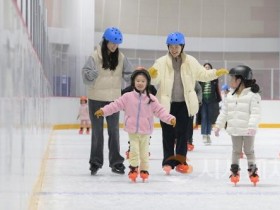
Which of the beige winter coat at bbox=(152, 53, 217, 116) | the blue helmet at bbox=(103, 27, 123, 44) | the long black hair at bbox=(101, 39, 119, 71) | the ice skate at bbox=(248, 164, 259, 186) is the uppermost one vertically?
the blue helmet at bbox=(103, 27, 123, 44)

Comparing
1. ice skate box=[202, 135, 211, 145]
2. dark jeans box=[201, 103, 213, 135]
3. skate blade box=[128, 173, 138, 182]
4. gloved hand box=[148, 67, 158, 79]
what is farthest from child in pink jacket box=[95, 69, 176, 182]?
ice skate box=[202, 135, 211, 145]

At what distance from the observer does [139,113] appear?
6422 millimetres

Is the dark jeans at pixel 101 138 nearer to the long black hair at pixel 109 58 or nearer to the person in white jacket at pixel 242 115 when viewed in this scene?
A: the long black hair at pixel 109 58

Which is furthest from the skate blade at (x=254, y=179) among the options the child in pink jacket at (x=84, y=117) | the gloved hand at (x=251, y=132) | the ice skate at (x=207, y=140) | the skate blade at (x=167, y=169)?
the child in pink jacket at (x=84, y=117)

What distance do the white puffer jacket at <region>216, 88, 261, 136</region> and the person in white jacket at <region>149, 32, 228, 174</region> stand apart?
3.63ft

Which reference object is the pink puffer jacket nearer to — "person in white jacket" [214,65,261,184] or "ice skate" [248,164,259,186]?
"person in white jacket" [214,65,261,184]

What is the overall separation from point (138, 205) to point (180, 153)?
2606 millimetres

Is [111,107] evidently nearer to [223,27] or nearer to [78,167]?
[78,167]

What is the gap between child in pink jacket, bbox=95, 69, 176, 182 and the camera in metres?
6.37

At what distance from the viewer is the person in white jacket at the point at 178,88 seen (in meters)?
7.08

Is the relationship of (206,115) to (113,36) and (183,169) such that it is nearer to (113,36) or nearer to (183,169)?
(183,169)

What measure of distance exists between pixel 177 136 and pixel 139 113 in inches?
38.9

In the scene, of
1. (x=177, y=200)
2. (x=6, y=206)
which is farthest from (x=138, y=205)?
(x=6, y=206)

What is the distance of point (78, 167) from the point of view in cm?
757
